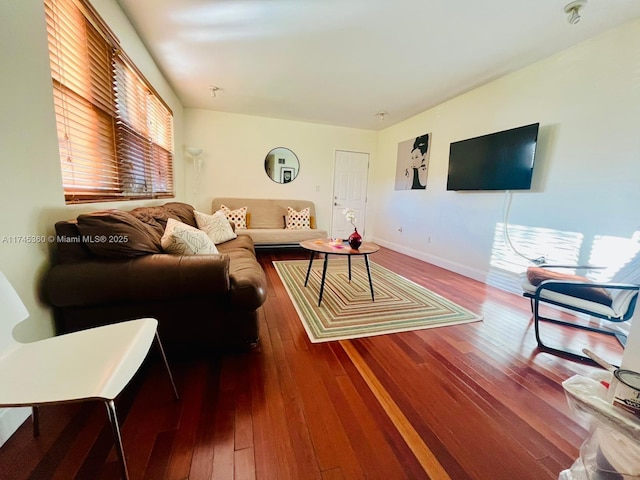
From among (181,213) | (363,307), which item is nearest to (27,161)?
(181,213)

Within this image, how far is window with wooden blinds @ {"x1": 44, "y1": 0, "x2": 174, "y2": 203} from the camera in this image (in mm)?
1399

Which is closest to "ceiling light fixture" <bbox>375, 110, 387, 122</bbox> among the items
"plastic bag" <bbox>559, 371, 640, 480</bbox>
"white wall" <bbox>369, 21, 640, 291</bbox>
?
"white wall" <bbox>369, 21, 640, 291</bbox>

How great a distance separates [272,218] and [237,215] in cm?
65

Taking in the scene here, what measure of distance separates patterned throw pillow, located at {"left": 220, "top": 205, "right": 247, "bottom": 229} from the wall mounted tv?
3368mm

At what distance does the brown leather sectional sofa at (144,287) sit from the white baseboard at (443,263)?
2975 mm

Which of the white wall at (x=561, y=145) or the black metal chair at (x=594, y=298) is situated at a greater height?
the white wall at (x=561, y=145)

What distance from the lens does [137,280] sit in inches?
51.3

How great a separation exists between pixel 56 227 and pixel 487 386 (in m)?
2.38

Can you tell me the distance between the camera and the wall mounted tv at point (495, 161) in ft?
8.68

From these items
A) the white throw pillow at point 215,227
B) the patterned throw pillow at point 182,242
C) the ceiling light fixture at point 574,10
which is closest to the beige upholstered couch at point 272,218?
the white throw pillow at point 215,227

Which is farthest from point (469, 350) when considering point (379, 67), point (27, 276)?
point (379, 67)

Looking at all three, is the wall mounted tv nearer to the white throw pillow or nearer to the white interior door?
the white interior door

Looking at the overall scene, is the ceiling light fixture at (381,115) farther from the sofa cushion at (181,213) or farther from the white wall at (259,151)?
the sofa cushion at (181,213)

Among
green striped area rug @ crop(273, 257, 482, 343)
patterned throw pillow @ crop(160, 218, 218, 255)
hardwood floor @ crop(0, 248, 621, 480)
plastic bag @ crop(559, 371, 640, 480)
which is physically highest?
patterned throw pillow @ crop(160, 218, 218, 255)
